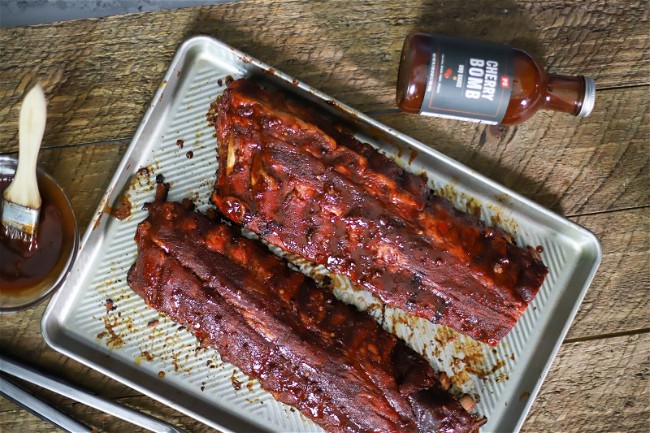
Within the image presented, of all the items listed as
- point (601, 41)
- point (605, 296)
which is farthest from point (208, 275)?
point (601, 41)

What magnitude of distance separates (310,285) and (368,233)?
443mm

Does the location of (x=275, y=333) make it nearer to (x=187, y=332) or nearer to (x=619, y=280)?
(x=187, y=332)

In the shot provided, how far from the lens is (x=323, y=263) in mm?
2760

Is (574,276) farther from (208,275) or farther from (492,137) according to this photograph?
(208,275)

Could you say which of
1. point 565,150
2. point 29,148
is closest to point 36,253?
point 29,148

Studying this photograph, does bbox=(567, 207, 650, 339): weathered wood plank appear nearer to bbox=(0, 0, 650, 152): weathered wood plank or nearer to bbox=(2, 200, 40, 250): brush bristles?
bbox=(0, 0, 650, 152): weathered wood plank

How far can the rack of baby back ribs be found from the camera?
2.64 m

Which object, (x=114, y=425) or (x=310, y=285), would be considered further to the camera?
(x=114, y=425)

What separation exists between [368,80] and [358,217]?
0.81 meters

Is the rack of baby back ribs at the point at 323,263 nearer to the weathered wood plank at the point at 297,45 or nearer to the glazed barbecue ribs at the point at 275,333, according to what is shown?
the glazed barbecue ribs at the point at 275,333

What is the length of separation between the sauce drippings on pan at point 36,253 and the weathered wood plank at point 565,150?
173 cm

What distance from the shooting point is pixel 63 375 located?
9.95 feet

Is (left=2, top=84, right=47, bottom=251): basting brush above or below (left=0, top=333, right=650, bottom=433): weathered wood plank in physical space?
above

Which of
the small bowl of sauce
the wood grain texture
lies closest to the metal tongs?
the wood grain texture
